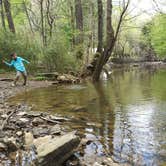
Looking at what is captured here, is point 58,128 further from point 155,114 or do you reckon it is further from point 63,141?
point 155,114

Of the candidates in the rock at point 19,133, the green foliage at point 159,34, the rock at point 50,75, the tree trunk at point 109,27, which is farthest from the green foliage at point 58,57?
the green foliage at point 159,34

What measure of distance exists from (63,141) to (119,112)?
17.2 feet

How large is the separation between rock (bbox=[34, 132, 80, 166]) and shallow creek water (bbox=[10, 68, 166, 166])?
601mm

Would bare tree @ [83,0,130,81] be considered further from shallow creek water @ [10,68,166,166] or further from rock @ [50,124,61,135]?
rock @ [50,124,61,135]

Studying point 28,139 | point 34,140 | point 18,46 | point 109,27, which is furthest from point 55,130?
point 18,46

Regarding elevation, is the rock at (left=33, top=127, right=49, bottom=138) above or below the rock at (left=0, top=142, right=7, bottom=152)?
below

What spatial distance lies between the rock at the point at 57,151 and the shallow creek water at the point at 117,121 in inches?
23.6

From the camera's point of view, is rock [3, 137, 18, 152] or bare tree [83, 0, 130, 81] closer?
rock [3, 137, 18, 152]

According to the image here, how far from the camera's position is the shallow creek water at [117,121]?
637 cm

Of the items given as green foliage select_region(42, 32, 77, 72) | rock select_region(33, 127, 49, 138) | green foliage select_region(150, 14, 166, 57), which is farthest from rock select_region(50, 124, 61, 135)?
green foliage select_region(150, 14, 166, 57)

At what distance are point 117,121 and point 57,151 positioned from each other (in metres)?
4.20

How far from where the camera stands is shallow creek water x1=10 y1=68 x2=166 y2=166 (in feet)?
20.9

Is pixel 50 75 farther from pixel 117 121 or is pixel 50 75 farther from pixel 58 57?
pixel 117 121

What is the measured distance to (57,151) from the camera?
205 inches
